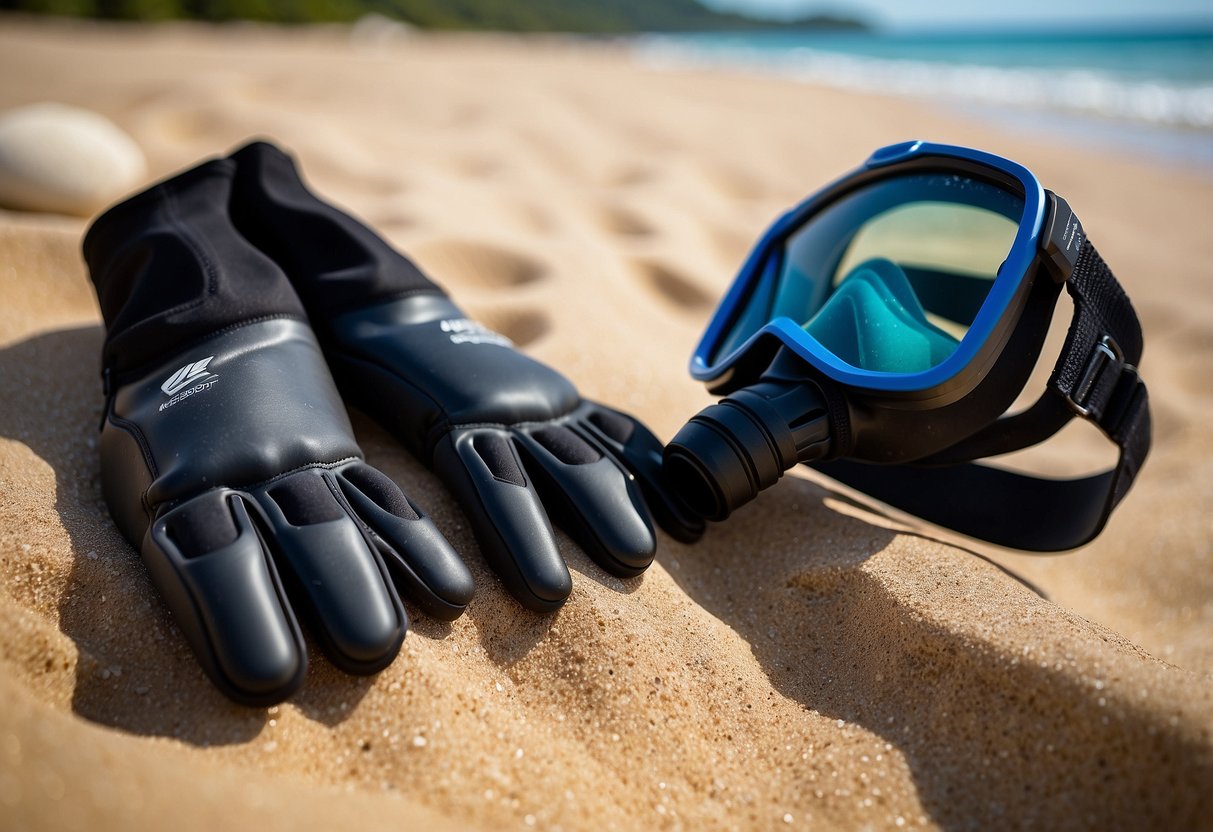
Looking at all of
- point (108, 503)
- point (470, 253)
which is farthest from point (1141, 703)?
point (470, 253)

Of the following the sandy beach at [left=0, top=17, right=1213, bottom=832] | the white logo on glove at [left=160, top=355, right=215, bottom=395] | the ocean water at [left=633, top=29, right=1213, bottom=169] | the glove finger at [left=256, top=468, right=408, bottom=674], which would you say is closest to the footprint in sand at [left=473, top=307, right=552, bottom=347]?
the sandy beach at [left=0, top=17, right=1213, bottom=832]

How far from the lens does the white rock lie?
2809 millimetres

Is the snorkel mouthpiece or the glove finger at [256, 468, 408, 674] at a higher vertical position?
the snorkel mouthpiece

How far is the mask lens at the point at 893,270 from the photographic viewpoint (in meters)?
1.61

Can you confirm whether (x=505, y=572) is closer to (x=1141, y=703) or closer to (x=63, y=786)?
(x=63, y=786)

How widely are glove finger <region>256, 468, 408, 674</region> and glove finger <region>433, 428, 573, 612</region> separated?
7.9 inches

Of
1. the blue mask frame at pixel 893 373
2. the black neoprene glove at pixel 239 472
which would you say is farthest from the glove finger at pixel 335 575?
the blue mask frame at pixel 893 373

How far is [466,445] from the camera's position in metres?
1.55

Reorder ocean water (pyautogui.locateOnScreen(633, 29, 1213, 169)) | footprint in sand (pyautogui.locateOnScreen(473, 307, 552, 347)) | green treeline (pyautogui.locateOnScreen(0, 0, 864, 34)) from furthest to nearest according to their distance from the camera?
green treeline (pyautogui.locateOnScreen(0, 0, 864, 34)), ocean water (pyautogui.locateOnScreen(633, 29, 1213, 169)), footprint in sand (pyautogui.locateOnScreen(473, 307, 552, 347))

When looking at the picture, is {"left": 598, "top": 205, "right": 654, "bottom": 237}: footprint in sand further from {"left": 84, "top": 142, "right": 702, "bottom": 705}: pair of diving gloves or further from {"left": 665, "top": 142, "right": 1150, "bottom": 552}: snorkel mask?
{"left": 84, "top": 142, "right": 702, "bottom": 705}: pair of diving gloves

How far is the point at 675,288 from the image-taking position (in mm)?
3150

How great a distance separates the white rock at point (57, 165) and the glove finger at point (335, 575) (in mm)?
2126

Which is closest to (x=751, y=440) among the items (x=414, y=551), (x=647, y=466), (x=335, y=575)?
(x=647, y=466)

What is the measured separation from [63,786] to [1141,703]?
1.36 metres
